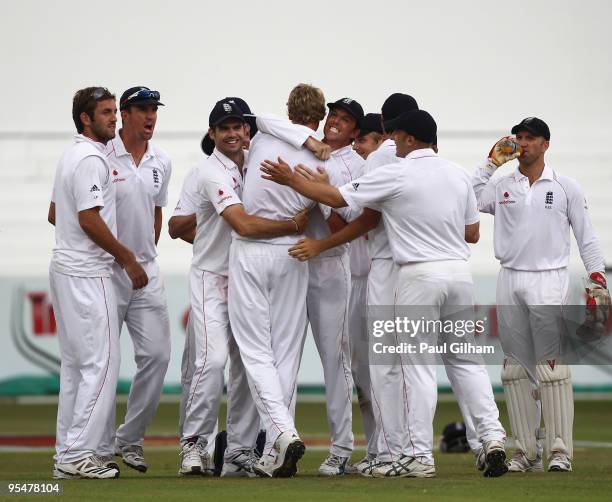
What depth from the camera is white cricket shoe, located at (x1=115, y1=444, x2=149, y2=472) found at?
7836mm

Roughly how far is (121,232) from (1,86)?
11.6 metres

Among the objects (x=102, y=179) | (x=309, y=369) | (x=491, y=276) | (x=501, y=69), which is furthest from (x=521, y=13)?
(x=102, y=179)

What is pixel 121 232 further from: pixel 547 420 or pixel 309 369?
pixel 309 369

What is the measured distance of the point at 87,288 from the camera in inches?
283

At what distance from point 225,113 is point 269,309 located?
3.72ft

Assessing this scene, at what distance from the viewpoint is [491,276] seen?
15.6 meters

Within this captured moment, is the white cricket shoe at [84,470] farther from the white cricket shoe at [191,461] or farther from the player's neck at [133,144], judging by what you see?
the player's neck at [133,144]

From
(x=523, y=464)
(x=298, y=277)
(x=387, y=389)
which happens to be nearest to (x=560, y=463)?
(x=523, y=464)

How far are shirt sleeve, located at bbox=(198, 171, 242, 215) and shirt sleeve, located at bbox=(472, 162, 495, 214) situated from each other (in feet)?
5.17

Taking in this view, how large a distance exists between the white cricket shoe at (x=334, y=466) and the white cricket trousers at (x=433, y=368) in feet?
2.36

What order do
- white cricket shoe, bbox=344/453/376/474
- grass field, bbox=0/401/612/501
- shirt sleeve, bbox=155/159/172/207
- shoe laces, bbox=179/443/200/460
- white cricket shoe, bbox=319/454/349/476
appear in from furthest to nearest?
shirt sleeve, bbox=155/159/172/207 → white cricket shoe, bbox=344/453/376/474 → white cricket shoe, bbox=319/454/349/476 → shoe laces, bbox=179/443/200/460 → grass field, bbox=0/401/612/501

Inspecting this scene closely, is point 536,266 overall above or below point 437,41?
below

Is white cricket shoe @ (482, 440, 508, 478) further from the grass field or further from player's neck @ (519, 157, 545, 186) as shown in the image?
player's neck @ (519, 157, 545, 186)

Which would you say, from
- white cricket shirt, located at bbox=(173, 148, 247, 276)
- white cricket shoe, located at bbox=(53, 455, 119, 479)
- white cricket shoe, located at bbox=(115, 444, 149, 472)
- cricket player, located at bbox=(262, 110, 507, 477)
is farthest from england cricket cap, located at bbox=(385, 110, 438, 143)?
white cricket shoe, located at bbox=(115, 444, 149, 472)
